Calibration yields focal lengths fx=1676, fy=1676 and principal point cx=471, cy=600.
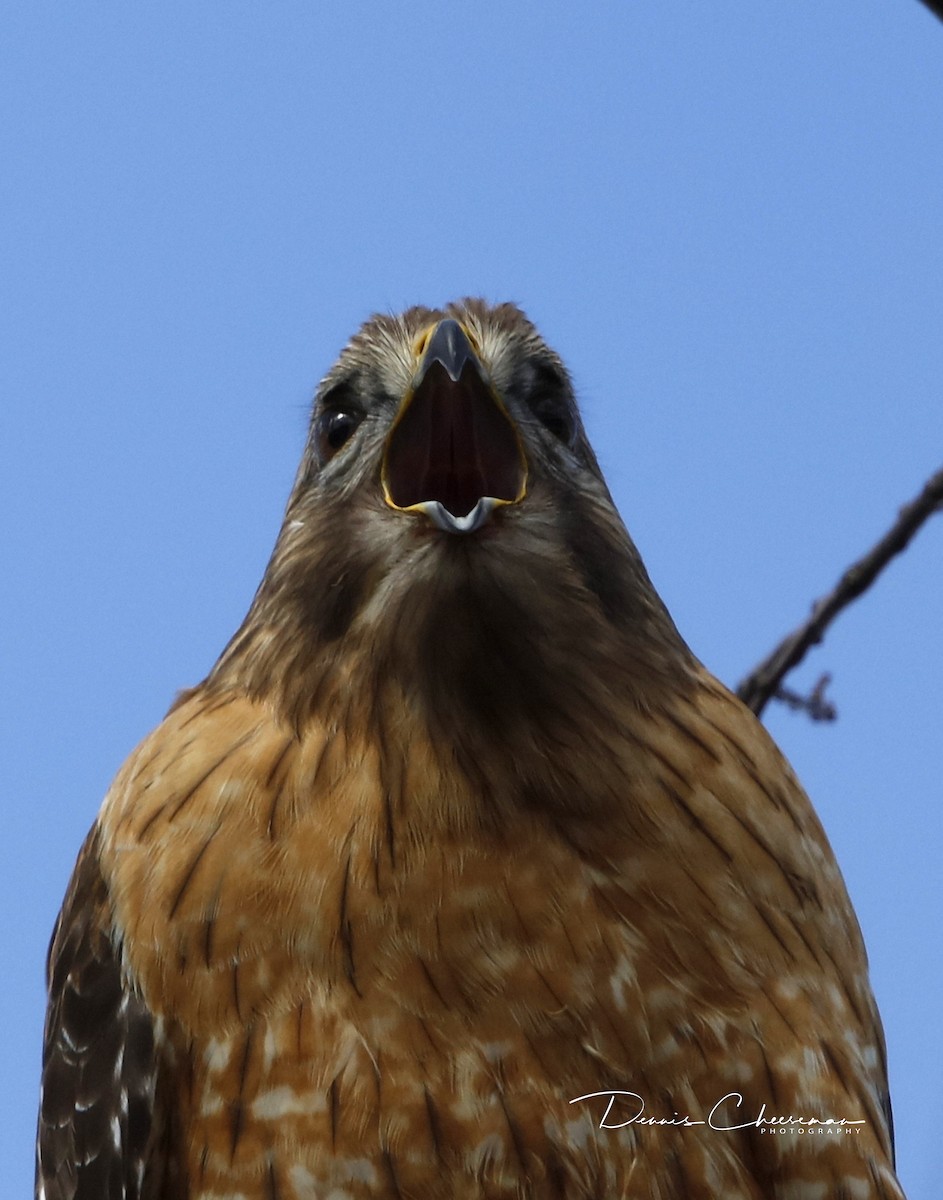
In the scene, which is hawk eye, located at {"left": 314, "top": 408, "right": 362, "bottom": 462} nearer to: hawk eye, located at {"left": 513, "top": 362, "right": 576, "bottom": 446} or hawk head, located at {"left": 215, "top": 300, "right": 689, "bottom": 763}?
hawk head, located at {"left": 215, "top": 300, "right": 689, "bottom": 763}

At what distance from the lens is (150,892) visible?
3.64m

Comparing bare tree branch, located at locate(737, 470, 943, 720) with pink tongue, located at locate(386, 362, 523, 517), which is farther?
pink tongue, located at locate(386, 362, 523, 517)

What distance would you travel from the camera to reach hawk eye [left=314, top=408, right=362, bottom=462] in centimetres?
407

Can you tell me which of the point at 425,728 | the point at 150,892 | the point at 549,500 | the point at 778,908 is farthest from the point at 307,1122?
the point at 549,500

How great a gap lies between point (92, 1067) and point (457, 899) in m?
0.96

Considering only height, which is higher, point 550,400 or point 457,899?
point 550,400

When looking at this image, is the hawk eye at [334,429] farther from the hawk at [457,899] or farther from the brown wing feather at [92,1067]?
the brown wing feather at [92,1067]

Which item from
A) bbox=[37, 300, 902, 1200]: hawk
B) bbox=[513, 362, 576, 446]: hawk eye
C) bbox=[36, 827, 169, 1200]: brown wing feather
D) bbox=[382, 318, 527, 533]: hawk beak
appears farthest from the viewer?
bbox=[513, 362, 576, 446]: hawk eye

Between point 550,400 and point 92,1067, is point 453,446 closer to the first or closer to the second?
point 550,400

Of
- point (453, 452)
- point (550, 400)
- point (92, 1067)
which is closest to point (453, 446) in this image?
point (453, 452)

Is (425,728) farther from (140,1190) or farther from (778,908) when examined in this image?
(140,1190)

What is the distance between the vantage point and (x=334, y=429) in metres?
4.11

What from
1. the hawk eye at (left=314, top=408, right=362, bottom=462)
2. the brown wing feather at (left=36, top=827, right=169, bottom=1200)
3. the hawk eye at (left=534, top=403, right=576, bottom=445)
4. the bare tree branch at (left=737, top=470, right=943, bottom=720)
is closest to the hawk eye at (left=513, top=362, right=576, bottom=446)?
the hawk eye at (left=534, top=403, right=576, bottom=445)

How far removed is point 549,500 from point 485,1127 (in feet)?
4.49
